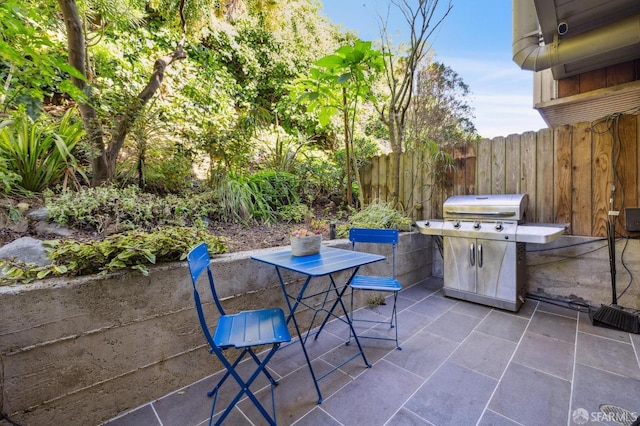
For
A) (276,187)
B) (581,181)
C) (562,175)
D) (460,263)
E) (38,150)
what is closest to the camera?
(38,150)

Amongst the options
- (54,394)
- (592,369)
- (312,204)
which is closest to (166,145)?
(312,204)

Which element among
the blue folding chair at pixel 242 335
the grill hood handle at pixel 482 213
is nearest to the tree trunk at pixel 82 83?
the blue folding chair at pixel 242 335

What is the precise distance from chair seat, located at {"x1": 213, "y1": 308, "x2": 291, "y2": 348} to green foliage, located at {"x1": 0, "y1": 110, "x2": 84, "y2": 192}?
7.90ft

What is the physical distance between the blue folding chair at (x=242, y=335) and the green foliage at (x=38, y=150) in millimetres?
2238

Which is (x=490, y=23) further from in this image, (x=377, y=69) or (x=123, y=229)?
(x=123, y=229)

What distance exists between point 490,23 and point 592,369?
5377mm

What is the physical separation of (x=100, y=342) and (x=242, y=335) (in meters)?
0.78

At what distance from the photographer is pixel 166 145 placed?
328 centimetres

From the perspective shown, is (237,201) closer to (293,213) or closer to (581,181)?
(293,213)

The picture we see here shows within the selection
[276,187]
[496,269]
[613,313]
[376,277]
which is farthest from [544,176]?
[276,187]

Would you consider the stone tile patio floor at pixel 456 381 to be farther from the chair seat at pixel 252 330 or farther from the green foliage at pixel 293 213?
the green foliage at pixel 293 213

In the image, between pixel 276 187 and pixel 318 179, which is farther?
pixel 318 179

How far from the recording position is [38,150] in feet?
8.32

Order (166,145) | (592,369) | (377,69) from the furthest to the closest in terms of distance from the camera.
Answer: (377,69) < (166,145) < (592,369)
